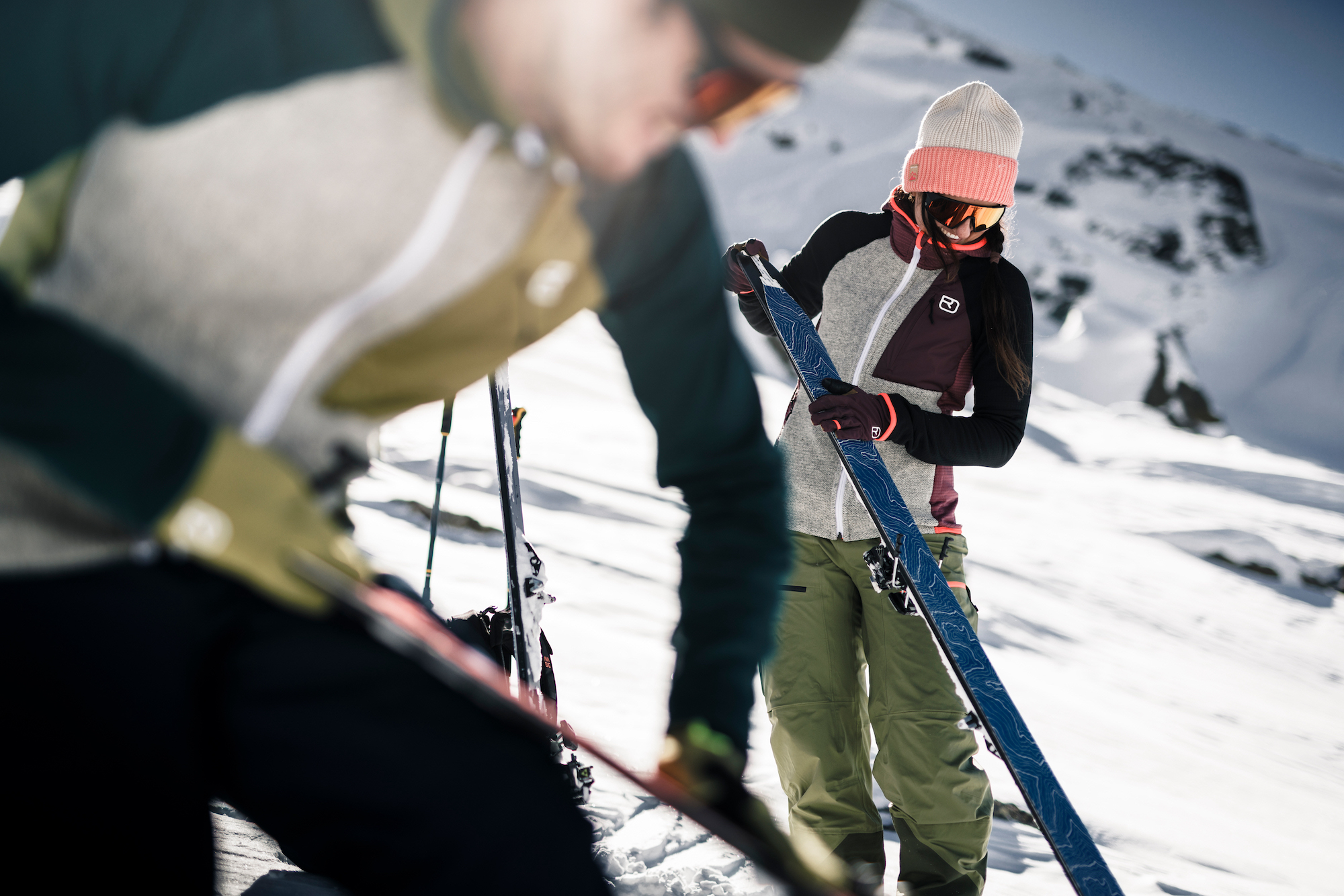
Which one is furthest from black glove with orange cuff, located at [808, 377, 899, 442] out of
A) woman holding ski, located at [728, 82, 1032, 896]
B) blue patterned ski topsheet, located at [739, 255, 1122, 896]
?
blue patterned ski topsheet, located at [739, 255, 1122, 896]

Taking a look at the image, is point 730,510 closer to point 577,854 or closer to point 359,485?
point 577,854

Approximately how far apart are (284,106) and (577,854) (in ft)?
2.00

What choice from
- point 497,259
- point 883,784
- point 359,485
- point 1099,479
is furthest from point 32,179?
point 1099,479

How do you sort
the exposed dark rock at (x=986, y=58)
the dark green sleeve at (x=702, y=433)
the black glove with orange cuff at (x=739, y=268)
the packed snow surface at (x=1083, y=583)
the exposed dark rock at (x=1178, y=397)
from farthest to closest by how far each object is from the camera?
the exposed dark rock at (x=986, y=58)
the exposed dark rock at (x=1178, y=397)
the packed snow surface at (x=1083, y=583)
the black glove with orange cuff at (x=739, y=268)
the dark green sleeve at (x=702, y=433)

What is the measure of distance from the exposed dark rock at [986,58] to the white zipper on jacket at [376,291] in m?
48.6

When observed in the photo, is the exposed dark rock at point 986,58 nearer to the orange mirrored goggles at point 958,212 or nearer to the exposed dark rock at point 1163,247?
the exposed dark rock at point 1163,247

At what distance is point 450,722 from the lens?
0.67 metres

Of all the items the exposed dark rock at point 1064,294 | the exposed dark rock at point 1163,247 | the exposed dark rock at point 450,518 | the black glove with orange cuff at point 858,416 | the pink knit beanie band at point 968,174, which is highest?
the exposed dark rock at point 1163,247

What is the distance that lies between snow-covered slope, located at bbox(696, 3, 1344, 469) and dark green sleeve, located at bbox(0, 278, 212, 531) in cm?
2290

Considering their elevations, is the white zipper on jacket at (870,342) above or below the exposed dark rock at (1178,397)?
above

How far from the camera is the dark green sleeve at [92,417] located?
0.56 metres

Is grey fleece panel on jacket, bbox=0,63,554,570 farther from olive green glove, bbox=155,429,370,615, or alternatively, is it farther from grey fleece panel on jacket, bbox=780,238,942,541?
grey fleece panel on jacket, bbox=780,238,942,541

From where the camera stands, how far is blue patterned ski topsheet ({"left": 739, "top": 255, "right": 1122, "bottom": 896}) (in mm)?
2084

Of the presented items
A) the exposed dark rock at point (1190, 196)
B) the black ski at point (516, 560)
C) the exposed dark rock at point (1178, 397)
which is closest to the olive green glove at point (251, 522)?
the black ski at point (516, 560)
